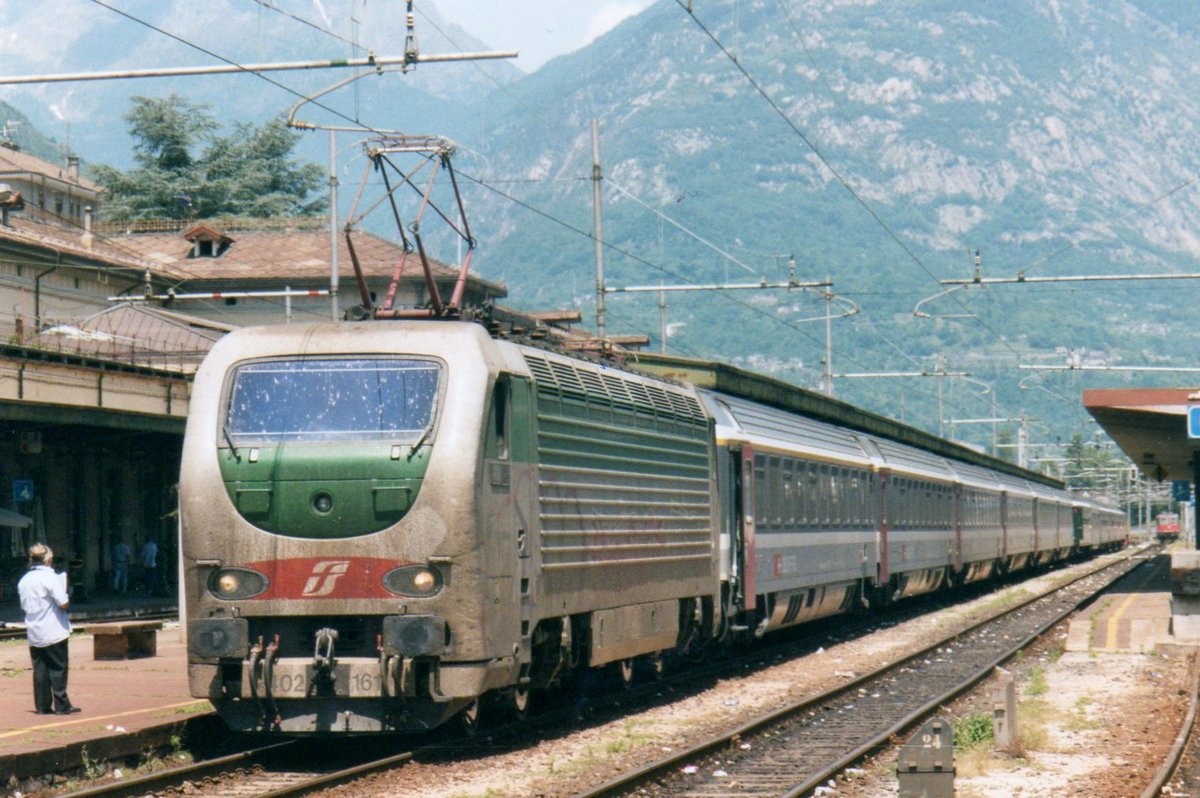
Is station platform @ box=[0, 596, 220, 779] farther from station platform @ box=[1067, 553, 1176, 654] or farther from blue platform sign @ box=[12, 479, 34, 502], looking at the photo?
blue platform sign @ box=[12, 479, 34, 502]

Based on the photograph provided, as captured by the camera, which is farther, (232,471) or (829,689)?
(829,689)

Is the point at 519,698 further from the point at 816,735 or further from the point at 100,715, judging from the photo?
the point at 100,715

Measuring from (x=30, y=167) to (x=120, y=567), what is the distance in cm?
6329

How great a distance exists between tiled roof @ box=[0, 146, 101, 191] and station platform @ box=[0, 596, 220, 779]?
79339mm

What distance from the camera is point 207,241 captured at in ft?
261

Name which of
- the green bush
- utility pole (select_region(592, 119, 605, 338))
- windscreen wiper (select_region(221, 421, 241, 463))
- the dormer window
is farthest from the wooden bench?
the dormer window

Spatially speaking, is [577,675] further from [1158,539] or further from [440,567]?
[1158,539]

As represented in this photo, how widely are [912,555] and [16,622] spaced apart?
53.6ft

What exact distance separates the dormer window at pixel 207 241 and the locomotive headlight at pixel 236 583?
66.9m

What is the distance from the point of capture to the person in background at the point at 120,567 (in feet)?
149

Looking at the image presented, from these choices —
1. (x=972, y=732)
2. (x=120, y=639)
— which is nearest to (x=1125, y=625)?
(x=972, y=732)

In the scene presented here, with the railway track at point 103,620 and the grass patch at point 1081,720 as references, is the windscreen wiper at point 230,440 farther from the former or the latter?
the railway track at point 103,620

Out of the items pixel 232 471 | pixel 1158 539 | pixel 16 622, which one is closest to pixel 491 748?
pixel 232 471

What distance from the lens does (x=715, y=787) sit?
527 inches
